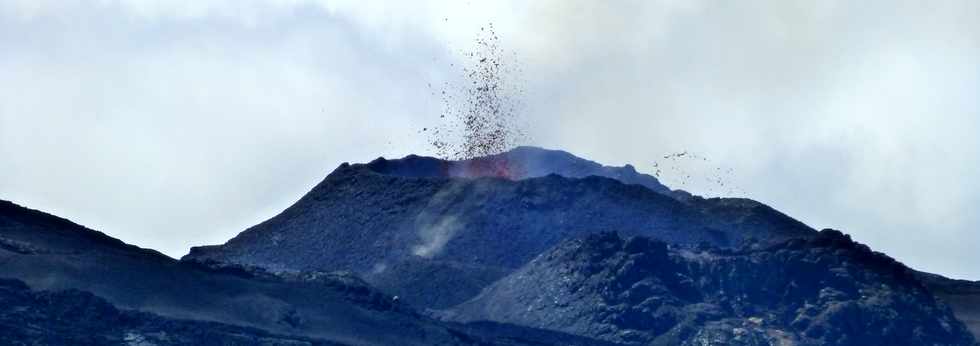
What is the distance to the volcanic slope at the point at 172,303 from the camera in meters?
142

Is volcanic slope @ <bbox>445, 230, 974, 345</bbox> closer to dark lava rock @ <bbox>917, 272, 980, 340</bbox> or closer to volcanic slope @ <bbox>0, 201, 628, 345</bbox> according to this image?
dark lava rock @ <bbox>917, 272, 980, 340</bbox>

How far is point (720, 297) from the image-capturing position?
547ft

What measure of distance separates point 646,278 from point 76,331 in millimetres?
41699

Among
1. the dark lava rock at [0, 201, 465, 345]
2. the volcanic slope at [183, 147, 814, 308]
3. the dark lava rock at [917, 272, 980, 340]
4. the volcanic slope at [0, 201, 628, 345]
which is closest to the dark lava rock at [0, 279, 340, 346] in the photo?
the volcanic slope at [0, 201, 628, 345]

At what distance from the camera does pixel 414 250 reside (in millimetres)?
177875

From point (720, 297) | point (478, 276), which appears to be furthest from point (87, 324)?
point (720, 297)

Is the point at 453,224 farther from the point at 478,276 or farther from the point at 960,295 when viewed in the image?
the point at 960,295

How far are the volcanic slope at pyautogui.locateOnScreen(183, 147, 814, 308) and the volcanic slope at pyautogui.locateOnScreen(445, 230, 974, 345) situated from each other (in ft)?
23.6

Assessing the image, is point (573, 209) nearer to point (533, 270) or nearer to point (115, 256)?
point (533, 270)

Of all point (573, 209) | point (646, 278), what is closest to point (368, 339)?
point (646, 278)

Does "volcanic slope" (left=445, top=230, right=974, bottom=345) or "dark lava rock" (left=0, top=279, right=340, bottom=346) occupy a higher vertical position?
"volcanic slope" (left=445, top=230, right=974, bottom=345)

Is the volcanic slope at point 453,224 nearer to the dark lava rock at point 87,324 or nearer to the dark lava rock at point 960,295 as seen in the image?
the dark lava rock at point 960,295

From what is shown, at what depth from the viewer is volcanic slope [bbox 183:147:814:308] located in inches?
6909

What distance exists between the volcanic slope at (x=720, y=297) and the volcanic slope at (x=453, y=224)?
23.6ft
